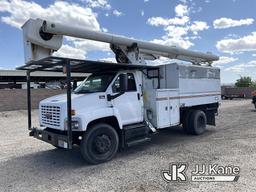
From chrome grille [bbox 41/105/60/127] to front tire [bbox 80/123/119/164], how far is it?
A: 848 mm

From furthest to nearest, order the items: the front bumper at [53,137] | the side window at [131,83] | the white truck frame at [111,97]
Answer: the side window at [131,83] < the white truck frame at [111,97] < the front bumper at [53,137]

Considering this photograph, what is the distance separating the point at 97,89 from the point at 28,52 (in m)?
1.99

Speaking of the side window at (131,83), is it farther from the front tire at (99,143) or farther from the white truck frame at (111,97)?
the front tire at (99,143)

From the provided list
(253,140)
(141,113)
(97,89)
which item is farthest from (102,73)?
(253,140)

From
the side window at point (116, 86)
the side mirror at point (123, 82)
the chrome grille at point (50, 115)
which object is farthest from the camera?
the side window at point (116, 86)

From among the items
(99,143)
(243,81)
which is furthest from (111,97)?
(243,81)

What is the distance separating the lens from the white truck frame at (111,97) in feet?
20.3

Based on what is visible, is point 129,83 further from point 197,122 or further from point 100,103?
point 197,122

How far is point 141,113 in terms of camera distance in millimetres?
7746

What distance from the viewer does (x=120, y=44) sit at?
309 inches

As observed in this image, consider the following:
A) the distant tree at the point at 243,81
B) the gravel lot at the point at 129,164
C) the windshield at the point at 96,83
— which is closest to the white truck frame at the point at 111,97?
the windshield at the point at 96,83

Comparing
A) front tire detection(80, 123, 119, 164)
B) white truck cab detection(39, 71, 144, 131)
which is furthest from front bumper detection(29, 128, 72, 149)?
front tire detection(80, 123, 119, 164)

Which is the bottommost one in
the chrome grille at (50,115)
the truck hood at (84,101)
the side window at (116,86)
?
the chrome grille at (50,115)

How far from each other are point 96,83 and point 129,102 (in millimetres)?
1092
